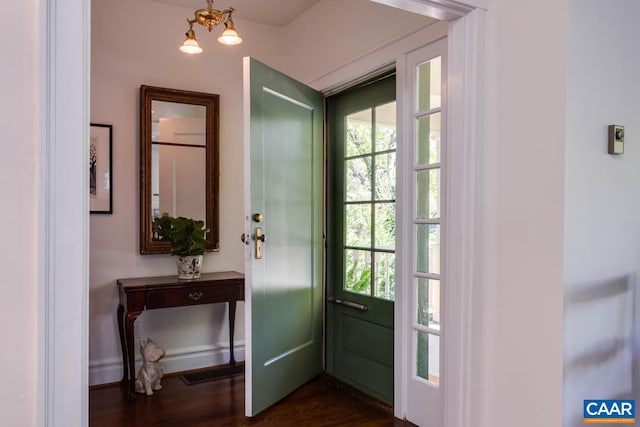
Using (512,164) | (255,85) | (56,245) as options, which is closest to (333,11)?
(255,85)

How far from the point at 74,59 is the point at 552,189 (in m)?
1.51

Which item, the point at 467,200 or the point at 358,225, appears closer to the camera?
the point at 467,200

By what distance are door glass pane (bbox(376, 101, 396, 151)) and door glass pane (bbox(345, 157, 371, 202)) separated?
0.49 feet

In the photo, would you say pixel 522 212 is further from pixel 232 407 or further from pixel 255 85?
pixel 232 407

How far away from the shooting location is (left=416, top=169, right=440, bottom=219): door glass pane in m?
2.59

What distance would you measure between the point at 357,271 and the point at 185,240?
1.12m

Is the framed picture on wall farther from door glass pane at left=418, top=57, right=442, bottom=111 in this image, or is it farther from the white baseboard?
door glass pane at left=418, top=57, right=442, bottom=111

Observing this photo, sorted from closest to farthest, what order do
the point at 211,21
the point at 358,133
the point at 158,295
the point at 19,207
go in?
the point at 19,207, the point at 211,21, the point at 158,295, the point at 358,133

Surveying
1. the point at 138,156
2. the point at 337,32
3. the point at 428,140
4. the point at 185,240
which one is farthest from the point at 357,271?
the point at 138,156

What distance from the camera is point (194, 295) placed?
323 cm

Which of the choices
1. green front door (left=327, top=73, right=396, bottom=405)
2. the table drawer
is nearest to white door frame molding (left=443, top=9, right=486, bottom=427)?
green front door (left=327, top=73, right=396, bottom=405)

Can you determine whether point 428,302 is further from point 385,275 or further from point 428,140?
point 428,140

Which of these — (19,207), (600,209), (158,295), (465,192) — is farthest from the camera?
(158,295)

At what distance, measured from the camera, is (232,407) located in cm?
290
